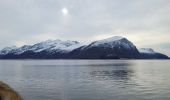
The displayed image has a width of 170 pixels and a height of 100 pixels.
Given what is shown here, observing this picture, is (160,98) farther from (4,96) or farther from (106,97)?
(4,96)

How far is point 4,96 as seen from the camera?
1709 cm

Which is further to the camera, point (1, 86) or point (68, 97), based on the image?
point (68, 97)

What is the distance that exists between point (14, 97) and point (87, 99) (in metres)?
19.3

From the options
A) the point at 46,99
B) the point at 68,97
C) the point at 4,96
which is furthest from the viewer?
the point at 68,97

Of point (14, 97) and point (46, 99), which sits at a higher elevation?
point (14, 97)

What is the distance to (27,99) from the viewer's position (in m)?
36.0

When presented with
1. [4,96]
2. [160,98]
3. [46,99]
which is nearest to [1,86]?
[4,96]

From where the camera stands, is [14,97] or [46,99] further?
[46,99]

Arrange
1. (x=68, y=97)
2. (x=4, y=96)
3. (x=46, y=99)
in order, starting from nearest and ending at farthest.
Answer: (x=4, y=96)
(x=46, y=99)
(x=68, y=97)

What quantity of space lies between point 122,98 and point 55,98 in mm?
8499

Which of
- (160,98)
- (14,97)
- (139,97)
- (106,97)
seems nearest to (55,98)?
(106,97)

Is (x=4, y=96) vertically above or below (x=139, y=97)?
above

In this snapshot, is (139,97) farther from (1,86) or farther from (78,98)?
(1,86)

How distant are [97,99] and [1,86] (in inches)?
794
